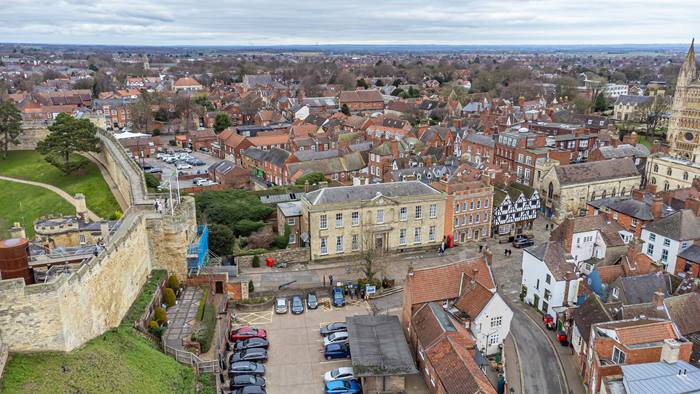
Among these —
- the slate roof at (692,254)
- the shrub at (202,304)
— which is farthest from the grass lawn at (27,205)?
the slate roof at (692,254)

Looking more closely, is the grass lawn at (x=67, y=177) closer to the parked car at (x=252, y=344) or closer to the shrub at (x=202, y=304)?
the shrub at (x=202, y=304)

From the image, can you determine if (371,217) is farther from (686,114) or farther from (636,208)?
(686,114)

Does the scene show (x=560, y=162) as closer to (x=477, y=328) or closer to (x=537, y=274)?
(x=537, y=274)

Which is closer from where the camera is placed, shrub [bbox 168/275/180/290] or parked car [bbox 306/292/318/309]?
shrub [bbox 168/275/180/290]

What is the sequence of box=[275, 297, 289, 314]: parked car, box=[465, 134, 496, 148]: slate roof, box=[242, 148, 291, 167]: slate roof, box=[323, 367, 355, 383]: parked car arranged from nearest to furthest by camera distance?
box=[323, 367, 355, 383]: parked car, box=[275, 297, 289, 314]: parked car, box=[465, 134, 496, 148]: slate roof, box=[242, 148, 291, 167]: slate roof

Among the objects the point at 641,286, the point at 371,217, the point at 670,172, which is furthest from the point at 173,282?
the point at 670,172

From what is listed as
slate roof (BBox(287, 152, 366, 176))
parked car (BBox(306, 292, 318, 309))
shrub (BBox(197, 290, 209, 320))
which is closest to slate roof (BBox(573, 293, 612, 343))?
parked car (BBox(306, 292, 318, 309))

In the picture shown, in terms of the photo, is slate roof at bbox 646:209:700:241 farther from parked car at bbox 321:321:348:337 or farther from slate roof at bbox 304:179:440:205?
parked car at bbox 321:321:348:337
